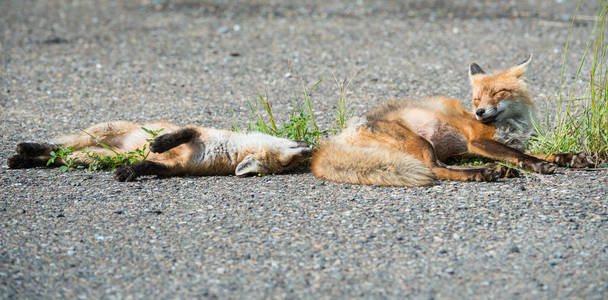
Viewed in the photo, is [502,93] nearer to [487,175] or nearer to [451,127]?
[451,127]

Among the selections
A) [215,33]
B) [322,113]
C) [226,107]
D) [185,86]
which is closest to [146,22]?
[215,33]

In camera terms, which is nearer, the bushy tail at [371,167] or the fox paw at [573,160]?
the bushy tail at [371,167]

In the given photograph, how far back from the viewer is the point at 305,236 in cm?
412

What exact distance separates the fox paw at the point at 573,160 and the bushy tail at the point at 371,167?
1.29m

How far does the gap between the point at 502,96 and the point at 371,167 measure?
1.50 metres

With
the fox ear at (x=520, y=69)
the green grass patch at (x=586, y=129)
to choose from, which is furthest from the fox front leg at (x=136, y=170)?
the green grass patch at (x=586, y=129)

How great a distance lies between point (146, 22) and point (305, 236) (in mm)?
9873

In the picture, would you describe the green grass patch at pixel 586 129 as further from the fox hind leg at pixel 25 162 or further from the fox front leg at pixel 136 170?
the fox hind leg at pixel 25 162

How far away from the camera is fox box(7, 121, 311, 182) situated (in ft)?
18.3

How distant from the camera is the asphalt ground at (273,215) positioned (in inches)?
138

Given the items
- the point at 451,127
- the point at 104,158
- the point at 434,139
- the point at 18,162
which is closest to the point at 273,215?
the point at 434,139

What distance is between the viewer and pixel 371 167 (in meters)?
5.02

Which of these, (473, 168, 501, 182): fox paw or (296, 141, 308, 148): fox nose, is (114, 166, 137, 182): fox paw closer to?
(296, 141, 308, 148): fox nose

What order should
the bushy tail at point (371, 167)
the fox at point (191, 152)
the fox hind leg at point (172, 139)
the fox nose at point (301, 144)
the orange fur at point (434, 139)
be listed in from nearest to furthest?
the bushy tail at point (371, 167) → the orange fur at point (434, 139) → the fox hind leg at point (172, 139) → the fox at point (191, 152) → the fox nose at point (301, 144)
